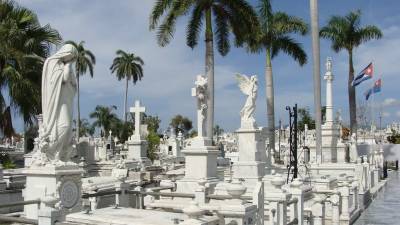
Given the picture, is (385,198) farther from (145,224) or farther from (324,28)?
(324,28)

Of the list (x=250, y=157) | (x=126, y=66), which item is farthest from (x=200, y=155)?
(x=126, y=66)

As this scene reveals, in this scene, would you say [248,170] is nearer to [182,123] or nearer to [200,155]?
[200,155]

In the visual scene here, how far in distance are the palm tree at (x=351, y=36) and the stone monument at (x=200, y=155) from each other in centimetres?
2512

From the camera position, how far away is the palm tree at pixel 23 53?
59.5 ft

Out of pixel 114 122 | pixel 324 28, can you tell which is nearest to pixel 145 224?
pixel 324 28

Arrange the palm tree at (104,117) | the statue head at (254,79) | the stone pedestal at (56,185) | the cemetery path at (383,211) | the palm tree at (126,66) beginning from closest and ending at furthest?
the stone pedestal at (56,185) → the cemetery path at (383,211) → the statue head at (254,79) → the palm tree at (126,66) → the palm tree at (104,117)

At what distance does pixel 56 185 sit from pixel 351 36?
32924mm

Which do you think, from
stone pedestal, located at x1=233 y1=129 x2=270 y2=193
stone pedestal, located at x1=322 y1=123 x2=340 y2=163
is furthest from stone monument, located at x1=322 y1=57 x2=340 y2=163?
stone pedestal, located at x1=233 y1=129 x2=270 y2=193

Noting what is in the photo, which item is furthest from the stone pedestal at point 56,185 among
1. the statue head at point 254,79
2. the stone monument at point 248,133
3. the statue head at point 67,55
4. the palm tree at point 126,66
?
the palm tree at point 126,66

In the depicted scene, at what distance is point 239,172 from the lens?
1808 centimetres

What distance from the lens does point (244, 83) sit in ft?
61.9

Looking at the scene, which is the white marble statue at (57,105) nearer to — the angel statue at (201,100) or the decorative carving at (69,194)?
the decorative carving at (69,194)

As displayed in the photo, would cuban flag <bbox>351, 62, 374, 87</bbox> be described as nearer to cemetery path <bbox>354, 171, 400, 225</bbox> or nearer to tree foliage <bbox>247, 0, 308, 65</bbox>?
tree foliage <bbox>247, 0, 308, 65</bbox>

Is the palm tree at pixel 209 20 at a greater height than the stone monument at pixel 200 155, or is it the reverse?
the palm tree at pixel 209 20
